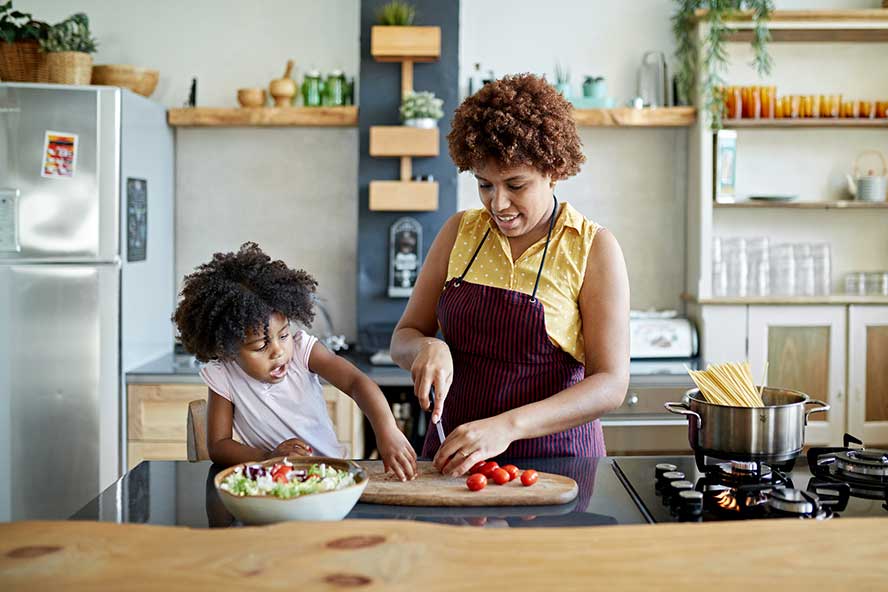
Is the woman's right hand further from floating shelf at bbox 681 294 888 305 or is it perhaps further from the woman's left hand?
floating shelf at bbox 681 294 888 305

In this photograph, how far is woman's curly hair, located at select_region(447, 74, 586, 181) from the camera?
2135 millimetres

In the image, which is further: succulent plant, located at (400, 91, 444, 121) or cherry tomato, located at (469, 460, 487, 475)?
succulent plant, located at (400, 91, 444, 121)

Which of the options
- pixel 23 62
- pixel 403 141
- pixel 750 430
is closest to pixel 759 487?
pixel 750 430

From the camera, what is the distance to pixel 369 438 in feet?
14.4

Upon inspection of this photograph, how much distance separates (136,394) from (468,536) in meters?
2.92

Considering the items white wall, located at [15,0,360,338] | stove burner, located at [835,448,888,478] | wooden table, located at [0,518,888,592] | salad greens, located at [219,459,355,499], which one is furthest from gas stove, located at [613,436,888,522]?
white wall, located at [15,0,360,338]

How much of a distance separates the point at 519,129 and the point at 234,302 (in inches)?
28.3

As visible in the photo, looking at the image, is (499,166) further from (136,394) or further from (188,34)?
(188,34)

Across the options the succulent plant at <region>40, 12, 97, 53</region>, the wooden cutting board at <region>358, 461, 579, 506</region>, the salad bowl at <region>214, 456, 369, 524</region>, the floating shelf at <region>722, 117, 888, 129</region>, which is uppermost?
the succulent plant at <region>40, 12, 97, 53</region>

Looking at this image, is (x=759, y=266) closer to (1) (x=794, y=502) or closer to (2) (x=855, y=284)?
(2) (x=855, y=284)

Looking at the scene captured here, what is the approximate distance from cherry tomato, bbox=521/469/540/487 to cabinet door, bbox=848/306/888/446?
2.94 metres

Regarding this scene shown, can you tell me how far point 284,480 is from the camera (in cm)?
166

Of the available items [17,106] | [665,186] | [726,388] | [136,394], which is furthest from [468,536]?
[665,186]

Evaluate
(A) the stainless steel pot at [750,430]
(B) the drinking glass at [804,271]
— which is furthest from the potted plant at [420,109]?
(A) the stainless steel pot at [750,430]
